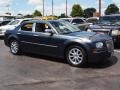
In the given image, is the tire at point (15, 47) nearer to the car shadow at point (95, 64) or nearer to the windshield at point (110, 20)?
the car shadow at point (95, 64)

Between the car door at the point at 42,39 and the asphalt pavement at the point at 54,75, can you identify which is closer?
the asphalt pavement at the point at 54,75

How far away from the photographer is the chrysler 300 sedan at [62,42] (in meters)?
9.05

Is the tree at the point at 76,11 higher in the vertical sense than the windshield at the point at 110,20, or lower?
higher

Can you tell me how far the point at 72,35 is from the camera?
955cm

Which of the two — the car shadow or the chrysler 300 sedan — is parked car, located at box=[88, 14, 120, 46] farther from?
the chrysler 300 sedan

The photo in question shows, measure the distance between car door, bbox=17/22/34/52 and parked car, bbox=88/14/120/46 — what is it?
3962 millimetres

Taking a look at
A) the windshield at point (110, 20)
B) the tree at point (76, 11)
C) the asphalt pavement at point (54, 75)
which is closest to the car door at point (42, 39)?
the asphalt pavement at point (54, 75)

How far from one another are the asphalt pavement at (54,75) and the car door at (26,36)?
1.60 feet

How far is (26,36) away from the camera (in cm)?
1092

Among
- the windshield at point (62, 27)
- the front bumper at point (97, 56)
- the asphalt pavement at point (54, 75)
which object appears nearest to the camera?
the asphalt pavement at point (54, 75)

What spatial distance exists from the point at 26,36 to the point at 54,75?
3282 millimetres

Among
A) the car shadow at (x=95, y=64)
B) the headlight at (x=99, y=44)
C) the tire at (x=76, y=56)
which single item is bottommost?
the car shadow at (x=95, y=64)

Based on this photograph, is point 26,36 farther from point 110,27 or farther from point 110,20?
point 110,20

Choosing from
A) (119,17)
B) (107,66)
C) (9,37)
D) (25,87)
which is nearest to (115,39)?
(119,17)
